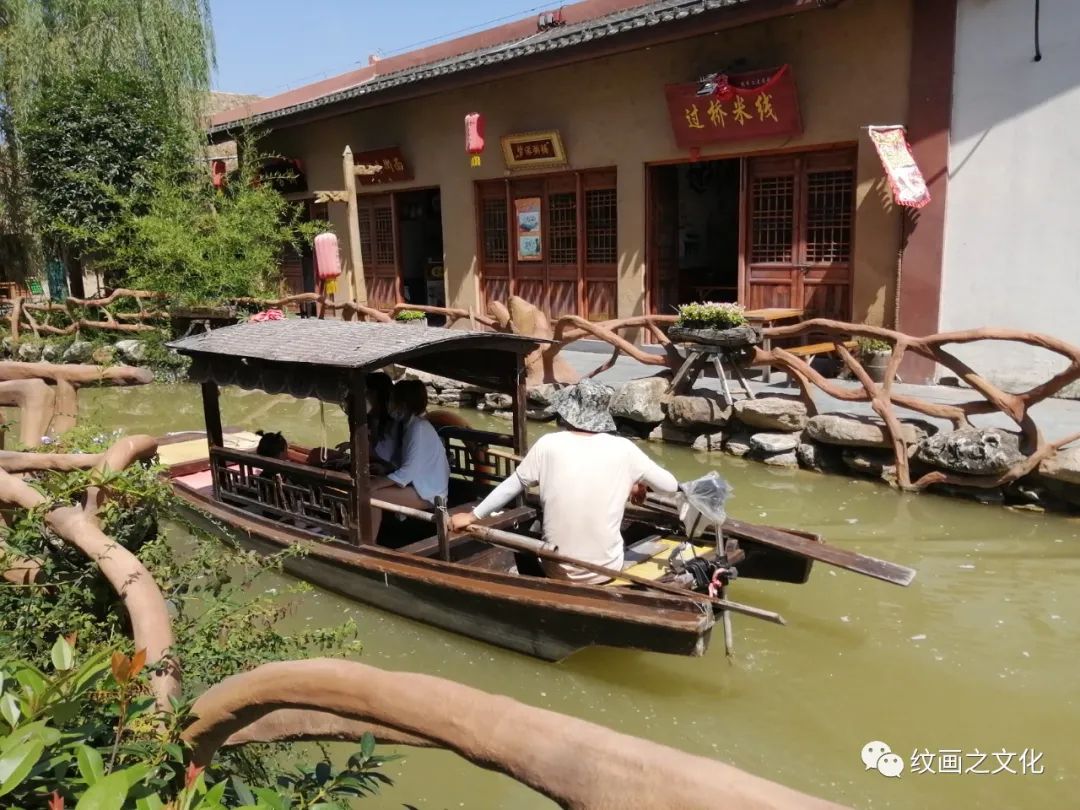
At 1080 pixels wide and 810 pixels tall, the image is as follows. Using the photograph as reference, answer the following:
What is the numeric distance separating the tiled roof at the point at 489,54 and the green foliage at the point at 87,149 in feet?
6.89

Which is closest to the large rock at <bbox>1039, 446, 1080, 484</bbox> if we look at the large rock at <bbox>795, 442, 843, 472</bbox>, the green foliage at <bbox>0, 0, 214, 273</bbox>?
the large rock at <bbox>795, 442, 843, 472</bbox>

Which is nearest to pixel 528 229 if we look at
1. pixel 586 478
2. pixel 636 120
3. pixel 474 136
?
pixel 474 136

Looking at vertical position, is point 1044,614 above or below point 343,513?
below

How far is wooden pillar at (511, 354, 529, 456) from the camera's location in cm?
587

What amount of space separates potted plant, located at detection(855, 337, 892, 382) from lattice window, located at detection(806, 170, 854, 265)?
1.62m

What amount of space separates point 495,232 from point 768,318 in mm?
5746

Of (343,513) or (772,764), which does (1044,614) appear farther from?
(343,513)

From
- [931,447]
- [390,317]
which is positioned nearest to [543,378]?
[390,317]

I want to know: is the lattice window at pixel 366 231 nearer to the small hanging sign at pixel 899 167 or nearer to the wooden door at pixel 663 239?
the wooden door at pixel 663 239

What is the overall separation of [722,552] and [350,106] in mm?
11869

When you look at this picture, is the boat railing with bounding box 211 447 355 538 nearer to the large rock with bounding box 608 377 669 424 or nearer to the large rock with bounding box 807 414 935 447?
the large rock with bounding box 608 377 669 424

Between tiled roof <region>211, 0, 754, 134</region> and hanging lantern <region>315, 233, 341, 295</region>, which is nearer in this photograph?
tiled roof <region>211, 0, 754, 134</region>

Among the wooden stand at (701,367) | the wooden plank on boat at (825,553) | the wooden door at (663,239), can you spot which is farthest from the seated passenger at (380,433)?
the wooden door at (663,239)

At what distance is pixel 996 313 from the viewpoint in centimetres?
908
